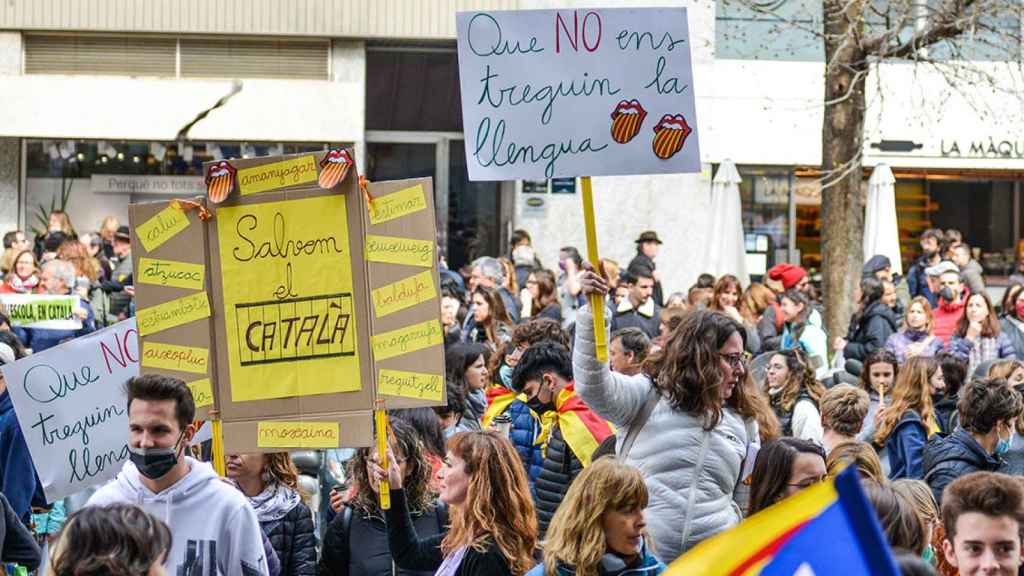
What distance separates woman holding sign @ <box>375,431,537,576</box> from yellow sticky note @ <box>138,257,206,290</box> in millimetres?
1477

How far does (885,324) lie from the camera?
13.9 meters

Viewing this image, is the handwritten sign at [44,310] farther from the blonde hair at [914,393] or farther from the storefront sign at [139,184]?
the storefront sign at [139,184]

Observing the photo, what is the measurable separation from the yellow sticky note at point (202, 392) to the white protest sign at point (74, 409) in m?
0.68

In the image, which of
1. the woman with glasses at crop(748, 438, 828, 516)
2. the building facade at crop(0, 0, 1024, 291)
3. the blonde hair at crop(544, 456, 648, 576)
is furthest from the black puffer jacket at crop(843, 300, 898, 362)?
the blonde hair at crop(544, 456, 648, 576)

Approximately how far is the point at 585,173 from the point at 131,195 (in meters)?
16.6

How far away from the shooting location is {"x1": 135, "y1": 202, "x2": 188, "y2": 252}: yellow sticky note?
6.49 meters

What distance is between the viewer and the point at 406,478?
6434mm

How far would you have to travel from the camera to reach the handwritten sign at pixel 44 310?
1258cm

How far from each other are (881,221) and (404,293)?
1295cm

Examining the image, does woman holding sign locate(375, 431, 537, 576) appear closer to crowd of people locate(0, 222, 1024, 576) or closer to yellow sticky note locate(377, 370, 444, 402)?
crowd of people locate(0, 222, 1024, 576)

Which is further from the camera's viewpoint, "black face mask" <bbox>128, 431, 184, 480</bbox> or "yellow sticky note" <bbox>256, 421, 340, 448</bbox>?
"yellow sticky note" <bbox>256, 421, 340, 448</bbox>

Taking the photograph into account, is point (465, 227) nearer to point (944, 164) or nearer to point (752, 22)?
point (752, 22)

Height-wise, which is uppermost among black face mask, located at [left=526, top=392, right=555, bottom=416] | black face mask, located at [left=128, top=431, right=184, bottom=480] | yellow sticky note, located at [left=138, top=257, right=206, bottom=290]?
yellow sticky note, located at [left=138, top=257, right=206, bottom=290]

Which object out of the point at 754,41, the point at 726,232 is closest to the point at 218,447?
the point at 726,232
